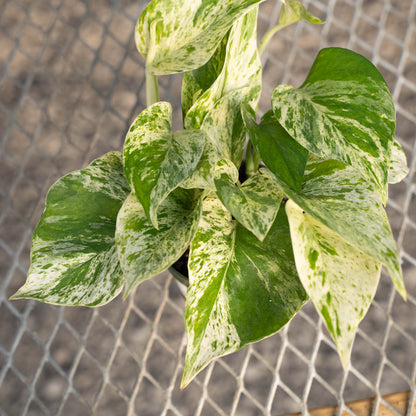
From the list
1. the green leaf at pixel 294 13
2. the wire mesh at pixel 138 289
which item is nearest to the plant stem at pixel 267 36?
the green leaf at pixel 294 13

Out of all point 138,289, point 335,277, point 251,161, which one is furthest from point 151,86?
point 138,289

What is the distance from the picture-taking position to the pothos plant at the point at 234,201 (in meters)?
0.36

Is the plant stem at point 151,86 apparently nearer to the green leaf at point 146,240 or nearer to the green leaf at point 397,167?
the green leaf at point 146,240

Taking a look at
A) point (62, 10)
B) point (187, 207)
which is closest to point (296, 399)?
point (187, 207)

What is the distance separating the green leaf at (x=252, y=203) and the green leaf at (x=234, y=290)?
0.04 m

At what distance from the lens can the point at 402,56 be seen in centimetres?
93

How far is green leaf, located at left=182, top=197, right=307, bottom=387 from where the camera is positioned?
1.24ft

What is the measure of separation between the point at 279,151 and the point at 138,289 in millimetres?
505

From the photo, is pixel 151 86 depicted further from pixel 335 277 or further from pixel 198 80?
pixel 335 277

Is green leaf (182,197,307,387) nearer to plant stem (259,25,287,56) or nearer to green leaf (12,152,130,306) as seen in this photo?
green leaf (12,152,130,306)

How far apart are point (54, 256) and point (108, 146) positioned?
479mm

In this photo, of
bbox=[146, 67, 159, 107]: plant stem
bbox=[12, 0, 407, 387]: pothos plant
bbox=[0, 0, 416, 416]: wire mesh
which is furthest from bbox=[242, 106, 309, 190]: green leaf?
bbox=[0, 0, 416, 416]: wire mesh

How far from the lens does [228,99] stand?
0.43 meters

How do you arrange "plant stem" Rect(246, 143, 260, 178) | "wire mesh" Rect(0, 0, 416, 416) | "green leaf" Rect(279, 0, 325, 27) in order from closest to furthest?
1. "green leaf" Rect(279, 0, 325, 27)
2. "plant stem" Rect(246, 143, 260, 178)
3. "wire mesh" Rect(0, 0, 416, 416)
